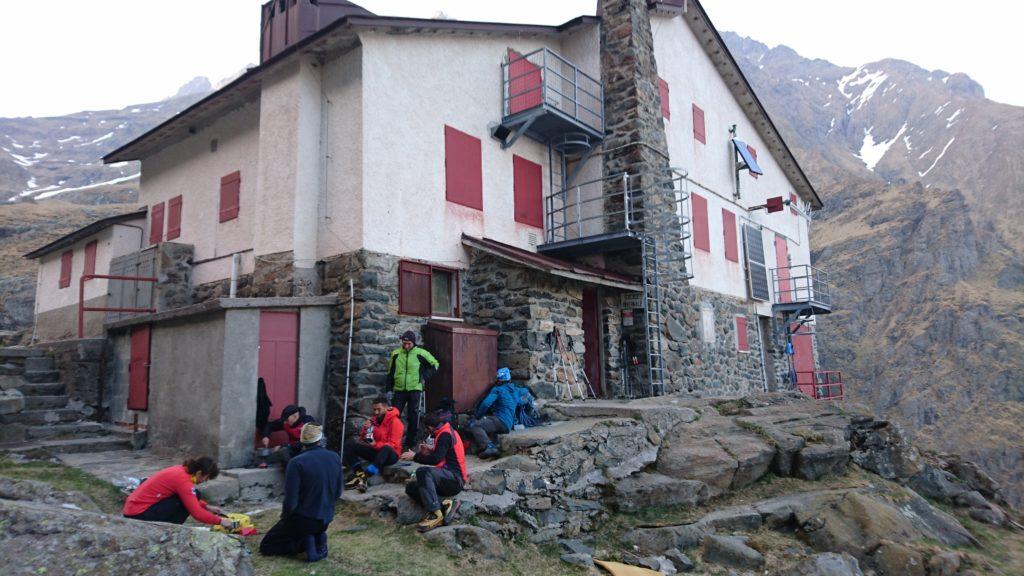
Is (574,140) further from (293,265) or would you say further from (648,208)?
(293,265)

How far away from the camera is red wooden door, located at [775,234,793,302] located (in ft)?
71.4

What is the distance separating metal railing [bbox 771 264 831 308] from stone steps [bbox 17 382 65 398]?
19.7 meters

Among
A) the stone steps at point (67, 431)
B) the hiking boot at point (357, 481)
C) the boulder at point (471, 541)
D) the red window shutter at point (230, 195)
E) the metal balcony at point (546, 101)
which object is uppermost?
the metal balcony at point (546, 101)

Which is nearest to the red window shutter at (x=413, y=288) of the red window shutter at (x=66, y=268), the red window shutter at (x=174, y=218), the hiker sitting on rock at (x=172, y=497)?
the hiker sitting on rock at (x=172, y=497)

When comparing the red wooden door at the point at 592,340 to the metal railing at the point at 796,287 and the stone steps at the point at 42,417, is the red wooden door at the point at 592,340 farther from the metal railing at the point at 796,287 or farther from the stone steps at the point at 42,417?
the metal railing at the point at 796,287

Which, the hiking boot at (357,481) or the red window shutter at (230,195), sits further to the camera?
the red window shutter at (230,195)

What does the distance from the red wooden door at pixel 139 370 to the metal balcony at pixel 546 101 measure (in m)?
7.74

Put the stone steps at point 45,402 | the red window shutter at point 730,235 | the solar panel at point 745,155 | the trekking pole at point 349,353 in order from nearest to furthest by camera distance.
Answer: the trekking pole at point 349,353 → the stone steps at point 45,402 → the red window shutter at point 730,235 → the solar panel at point 745,155

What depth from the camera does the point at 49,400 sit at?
11656 millimetres

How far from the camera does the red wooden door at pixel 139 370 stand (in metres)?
11.1

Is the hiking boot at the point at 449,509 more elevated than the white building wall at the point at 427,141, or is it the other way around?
the white building wall at the point at 427,141

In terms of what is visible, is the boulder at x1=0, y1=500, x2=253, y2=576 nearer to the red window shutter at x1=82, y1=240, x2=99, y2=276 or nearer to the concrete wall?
the concrete wall

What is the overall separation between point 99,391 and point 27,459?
300 cm

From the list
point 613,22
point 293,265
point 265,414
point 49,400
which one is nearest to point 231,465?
point 265,414
